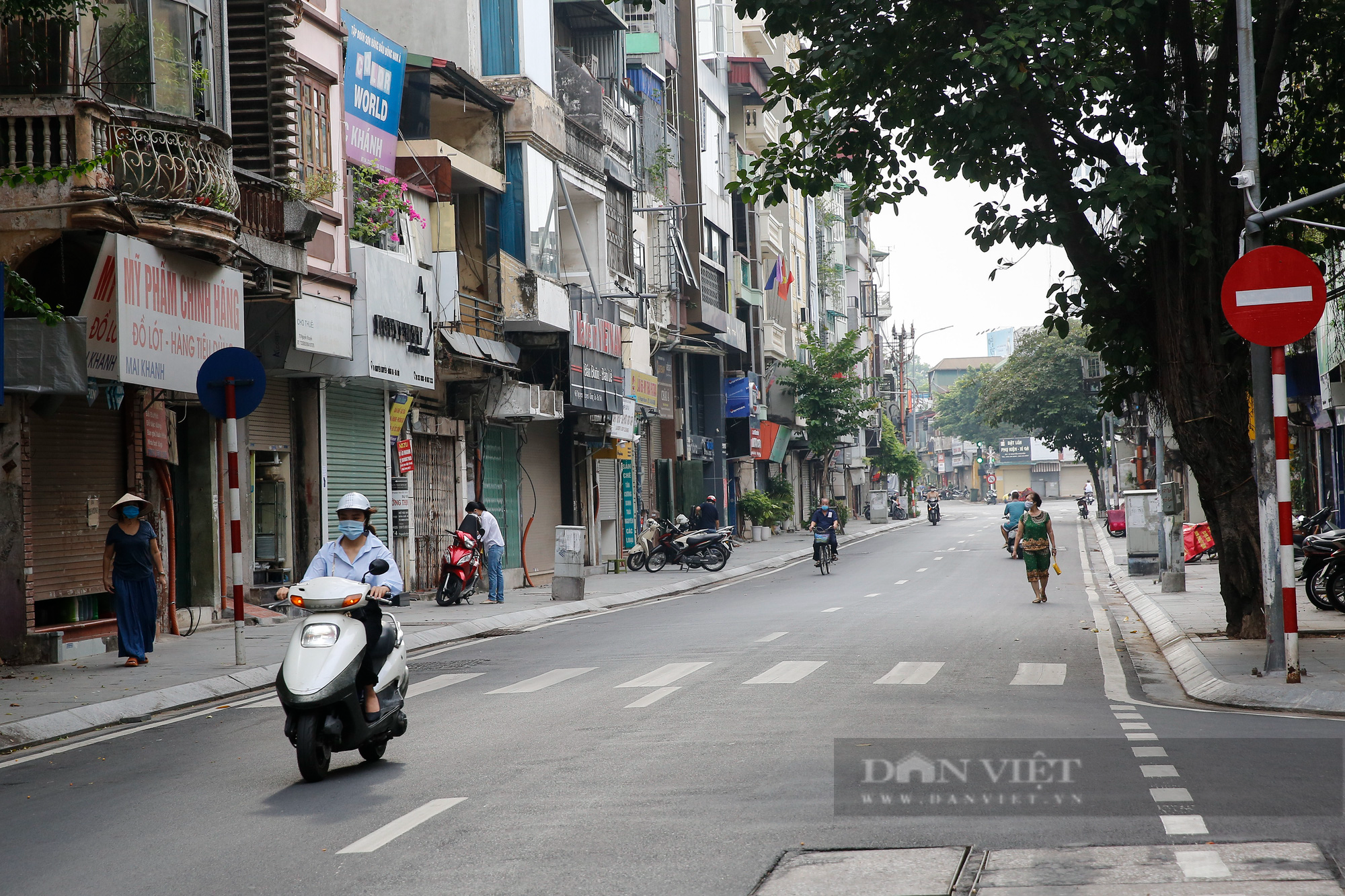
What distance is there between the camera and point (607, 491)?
130ft

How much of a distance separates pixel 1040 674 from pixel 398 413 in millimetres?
15326

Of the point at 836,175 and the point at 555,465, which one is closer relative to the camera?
the point at 836,175

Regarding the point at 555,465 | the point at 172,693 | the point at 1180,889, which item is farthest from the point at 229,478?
the point at 555,465

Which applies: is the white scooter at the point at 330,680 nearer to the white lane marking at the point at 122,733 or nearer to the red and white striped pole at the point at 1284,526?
the white lane marking at the point at 122,733

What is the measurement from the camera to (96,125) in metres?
15.8

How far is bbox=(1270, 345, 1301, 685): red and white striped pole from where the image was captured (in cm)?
1171

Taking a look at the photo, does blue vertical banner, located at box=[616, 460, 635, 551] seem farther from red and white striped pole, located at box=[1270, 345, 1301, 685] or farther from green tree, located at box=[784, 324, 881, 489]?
red and white striped pole, located at box=[1270, 345, 1301, 685]

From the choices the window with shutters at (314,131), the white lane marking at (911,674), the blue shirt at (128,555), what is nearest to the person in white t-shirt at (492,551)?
the window with shutters at (314,131)

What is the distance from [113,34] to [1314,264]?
12.5 meters

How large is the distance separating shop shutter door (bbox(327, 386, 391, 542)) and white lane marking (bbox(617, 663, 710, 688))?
10329 millimetres

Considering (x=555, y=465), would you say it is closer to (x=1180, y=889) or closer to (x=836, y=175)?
(x=836, y=175)

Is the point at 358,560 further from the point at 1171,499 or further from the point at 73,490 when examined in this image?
the point at 1171,499

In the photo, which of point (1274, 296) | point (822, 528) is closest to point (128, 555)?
point (1274, 296)

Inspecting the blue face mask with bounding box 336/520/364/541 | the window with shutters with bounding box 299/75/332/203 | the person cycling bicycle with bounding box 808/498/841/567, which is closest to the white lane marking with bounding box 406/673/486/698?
the blue face mask with bounding box 336/520/364/541
